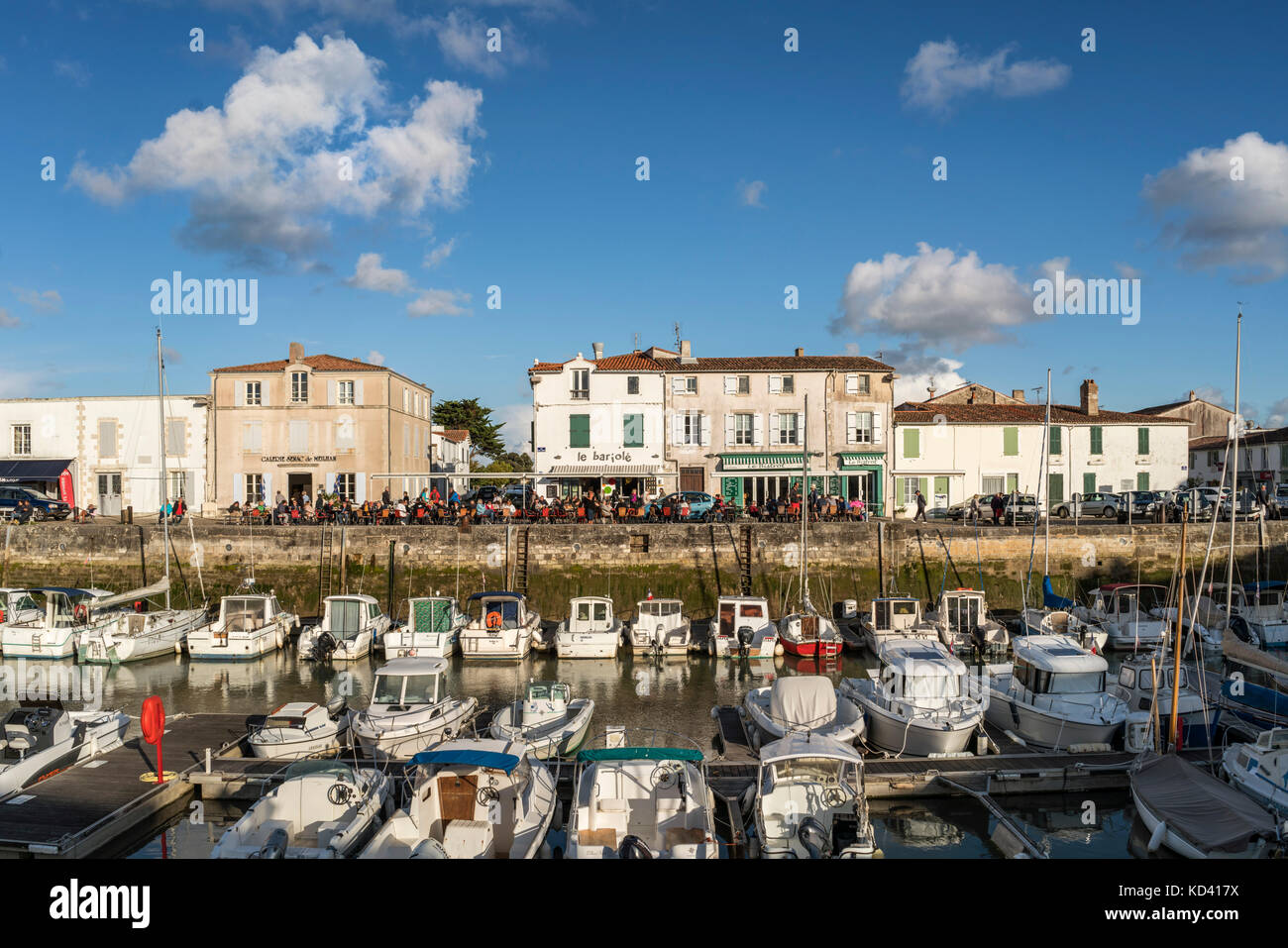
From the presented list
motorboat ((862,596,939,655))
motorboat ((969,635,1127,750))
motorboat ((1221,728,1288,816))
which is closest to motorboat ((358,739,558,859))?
motorboat ((969,635,1127,750))

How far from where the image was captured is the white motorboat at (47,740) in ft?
47.3

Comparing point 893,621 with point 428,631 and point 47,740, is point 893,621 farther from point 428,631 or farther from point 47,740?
point 47,740

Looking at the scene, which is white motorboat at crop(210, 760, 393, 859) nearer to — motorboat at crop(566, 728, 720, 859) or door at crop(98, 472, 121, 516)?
motorboat at crop(566, 728, 720, 859)

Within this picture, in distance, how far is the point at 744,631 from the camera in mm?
26109

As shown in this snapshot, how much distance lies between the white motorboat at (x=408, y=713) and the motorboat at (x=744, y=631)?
988cm

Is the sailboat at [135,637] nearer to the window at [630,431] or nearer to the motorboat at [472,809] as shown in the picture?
the motorboat at [472,809]

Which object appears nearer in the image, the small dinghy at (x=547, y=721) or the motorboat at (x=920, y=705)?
the small dinghy at (x=547, y=721)

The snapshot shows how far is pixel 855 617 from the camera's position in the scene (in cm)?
2939

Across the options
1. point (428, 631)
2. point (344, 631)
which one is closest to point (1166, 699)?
point (428, 631)

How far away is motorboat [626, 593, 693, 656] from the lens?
26.4 m

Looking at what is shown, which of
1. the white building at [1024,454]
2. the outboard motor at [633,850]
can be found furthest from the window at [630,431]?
the outboard motor at [633,850]

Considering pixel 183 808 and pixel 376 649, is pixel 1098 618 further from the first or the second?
pixel 183 808
